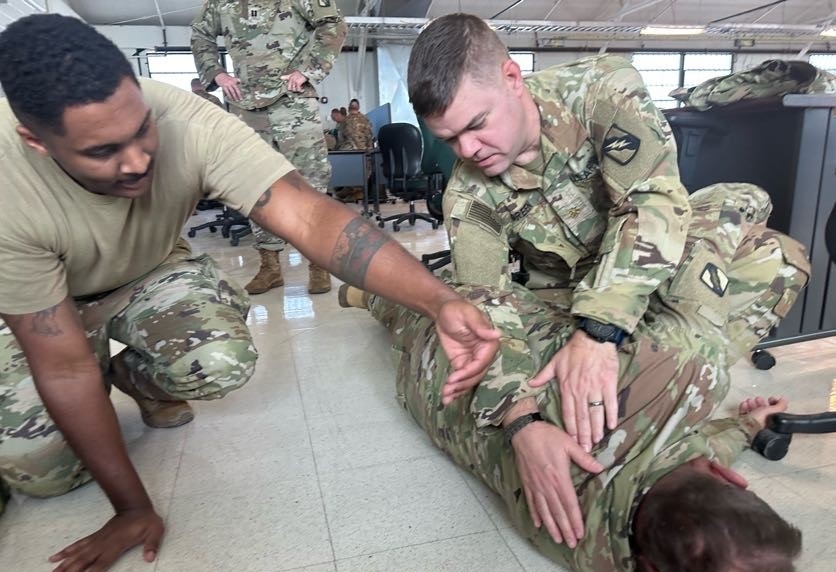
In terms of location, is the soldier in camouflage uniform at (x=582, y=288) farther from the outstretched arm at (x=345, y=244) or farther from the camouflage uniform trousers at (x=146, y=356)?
the camouflage uniform trousers at (x=146, y=356)

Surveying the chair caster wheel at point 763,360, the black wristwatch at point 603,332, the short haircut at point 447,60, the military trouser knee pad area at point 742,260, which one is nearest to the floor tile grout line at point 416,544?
the black wristwatch at point 603,332

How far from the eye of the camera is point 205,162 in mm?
1143

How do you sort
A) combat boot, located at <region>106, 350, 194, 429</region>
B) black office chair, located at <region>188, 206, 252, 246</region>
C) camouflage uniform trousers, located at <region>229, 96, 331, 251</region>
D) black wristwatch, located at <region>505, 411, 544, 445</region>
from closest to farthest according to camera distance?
black wristwatch, located at <region>505, 411, 544, 445</region>
combat boot, located at <region>106, 350, 194, 429</region>
camouflage uniform trousers, located at <region>229, 96, 331, 251</region>
black office chair, located at <region>188, 206, 252, 246</region>

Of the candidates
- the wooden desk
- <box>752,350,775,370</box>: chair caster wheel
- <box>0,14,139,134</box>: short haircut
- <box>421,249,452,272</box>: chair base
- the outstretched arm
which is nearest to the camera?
<box>0,14,139,134</box>: short haircut

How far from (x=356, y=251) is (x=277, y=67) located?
2.09m

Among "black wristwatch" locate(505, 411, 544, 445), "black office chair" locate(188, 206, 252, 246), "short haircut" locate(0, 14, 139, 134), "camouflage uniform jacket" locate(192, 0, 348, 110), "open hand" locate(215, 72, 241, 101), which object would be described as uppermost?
"camouflage uniform jacket" locate(192, 0, 348, 110)

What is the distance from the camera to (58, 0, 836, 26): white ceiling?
9.38 m

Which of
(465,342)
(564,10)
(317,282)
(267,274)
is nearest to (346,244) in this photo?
(465,342)

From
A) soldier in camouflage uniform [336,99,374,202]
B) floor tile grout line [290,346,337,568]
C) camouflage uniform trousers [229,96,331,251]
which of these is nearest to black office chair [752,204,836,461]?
floor tile grout line [290,346,337,568]

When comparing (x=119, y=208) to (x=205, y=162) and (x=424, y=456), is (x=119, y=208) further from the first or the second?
(x=424, y=456)

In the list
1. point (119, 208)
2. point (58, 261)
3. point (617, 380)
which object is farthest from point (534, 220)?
point (58, 261)

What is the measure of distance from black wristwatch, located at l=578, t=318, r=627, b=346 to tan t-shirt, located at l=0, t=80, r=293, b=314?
2.11ft

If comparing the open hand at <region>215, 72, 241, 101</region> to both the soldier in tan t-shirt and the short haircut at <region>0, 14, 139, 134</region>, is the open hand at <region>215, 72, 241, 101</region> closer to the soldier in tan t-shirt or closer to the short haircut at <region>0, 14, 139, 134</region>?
the soldier in tan t-shirt

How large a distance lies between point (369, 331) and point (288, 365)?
0.39 meters
